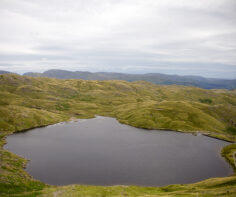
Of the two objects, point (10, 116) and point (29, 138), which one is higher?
point (10, 116)

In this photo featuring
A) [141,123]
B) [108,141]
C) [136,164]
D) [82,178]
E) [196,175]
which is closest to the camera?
[82,178]

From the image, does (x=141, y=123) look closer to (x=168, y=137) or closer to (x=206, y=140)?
(x=168, y=137)

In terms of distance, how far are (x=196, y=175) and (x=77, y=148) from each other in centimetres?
6509

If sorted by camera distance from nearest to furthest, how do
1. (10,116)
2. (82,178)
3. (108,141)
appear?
(82,178)
(108,141)
(10,116)

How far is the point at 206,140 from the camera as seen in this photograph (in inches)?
5128

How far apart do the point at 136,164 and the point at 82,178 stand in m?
27.3

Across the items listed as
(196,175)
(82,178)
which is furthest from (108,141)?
(196,175)

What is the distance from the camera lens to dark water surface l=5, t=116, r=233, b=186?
7312 cm

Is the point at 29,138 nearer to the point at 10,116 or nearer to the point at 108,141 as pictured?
the point at 10,116

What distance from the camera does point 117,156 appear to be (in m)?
93.1

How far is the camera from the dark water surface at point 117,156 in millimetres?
73125

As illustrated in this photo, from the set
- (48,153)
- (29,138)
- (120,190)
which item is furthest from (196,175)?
(29,138)

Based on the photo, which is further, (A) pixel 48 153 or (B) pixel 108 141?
(B) pixel 108 141

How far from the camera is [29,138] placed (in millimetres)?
118250
